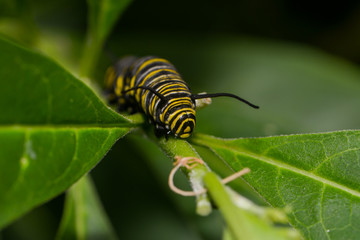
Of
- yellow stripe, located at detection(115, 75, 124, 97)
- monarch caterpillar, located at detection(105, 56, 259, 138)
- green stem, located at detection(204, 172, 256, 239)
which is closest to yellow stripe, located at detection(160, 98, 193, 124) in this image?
monarch caterpillar, located at detection(105, 56, 259, 138)

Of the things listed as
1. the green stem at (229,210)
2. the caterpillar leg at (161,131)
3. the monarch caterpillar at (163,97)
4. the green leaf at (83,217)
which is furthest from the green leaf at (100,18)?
the green stem at (229,210)

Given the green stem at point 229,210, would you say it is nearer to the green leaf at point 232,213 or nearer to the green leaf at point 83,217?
the green leaf at point 232,213

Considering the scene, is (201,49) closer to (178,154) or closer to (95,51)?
(95,51)

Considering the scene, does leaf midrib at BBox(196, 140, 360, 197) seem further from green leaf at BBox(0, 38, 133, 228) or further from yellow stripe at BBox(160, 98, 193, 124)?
green leaf at BBox(0, 38, 133, 228)

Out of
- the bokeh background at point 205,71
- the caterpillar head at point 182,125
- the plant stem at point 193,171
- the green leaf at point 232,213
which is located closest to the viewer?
the green leaf at point 232,213

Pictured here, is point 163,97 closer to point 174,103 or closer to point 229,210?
point 174,103

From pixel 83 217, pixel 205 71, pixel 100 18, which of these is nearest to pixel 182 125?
pixel 100 18
